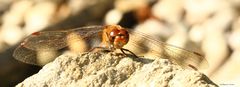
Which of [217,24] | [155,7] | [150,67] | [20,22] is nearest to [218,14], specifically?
[217,24]

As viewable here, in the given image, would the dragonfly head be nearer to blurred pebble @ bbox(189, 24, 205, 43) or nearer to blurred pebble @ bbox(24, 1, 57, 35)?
blurred pebble @ bbox(189, 24, 205, 43)

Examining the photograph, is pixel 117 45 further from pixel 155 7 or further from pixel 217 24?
pixel 155 7

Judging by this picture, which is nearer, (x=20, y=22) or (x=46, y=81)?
(x=46, y=81)

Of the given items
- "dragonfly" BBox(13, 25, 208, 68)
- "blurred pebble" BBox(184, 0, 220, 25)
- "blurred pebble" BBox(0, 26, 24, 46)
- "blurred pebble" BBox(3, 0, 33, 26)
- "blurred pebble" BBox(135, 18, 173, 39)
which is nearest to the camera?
"dragonfly" BBox(13, 25, 208, 68)

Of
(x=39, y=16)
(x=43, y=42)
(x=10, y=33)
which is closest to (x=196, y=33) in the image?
(x=39, y=16)

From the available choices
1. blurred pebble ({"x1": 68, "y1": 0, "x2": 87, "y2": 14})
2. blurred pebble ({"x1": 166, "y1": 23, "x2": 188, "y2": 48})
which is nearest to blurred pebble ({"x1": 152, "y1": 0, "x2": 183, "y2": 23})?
blurred pebble ({"x1": 166, "y1": 23, "x2": 188, "y2": 48})

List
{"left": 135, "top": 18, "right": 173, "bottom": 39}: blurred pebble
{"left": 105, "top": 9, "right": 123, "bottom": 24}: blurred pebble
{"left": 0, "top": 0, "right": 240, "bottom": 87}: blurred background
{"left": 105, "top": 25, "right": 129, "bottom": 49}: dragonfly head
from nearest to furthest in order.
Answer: {"left": 105, "top": 25, "right": 129, "bottom": 49}: dragonfly head
{"left": 0, "top": 0, "right": 240, "bottom": 87}: blurred background
{"left": 135, "top": 18, "right": 173, "bottom": 39}: blurred pebble
{"left": 105, "top": 9, "right": 123, "bottom": 24}: blurred pebble

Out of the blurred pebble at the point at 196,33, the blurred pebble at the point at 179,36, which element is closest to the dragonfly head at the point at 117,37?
the blurred pebble at the point at 179,36
